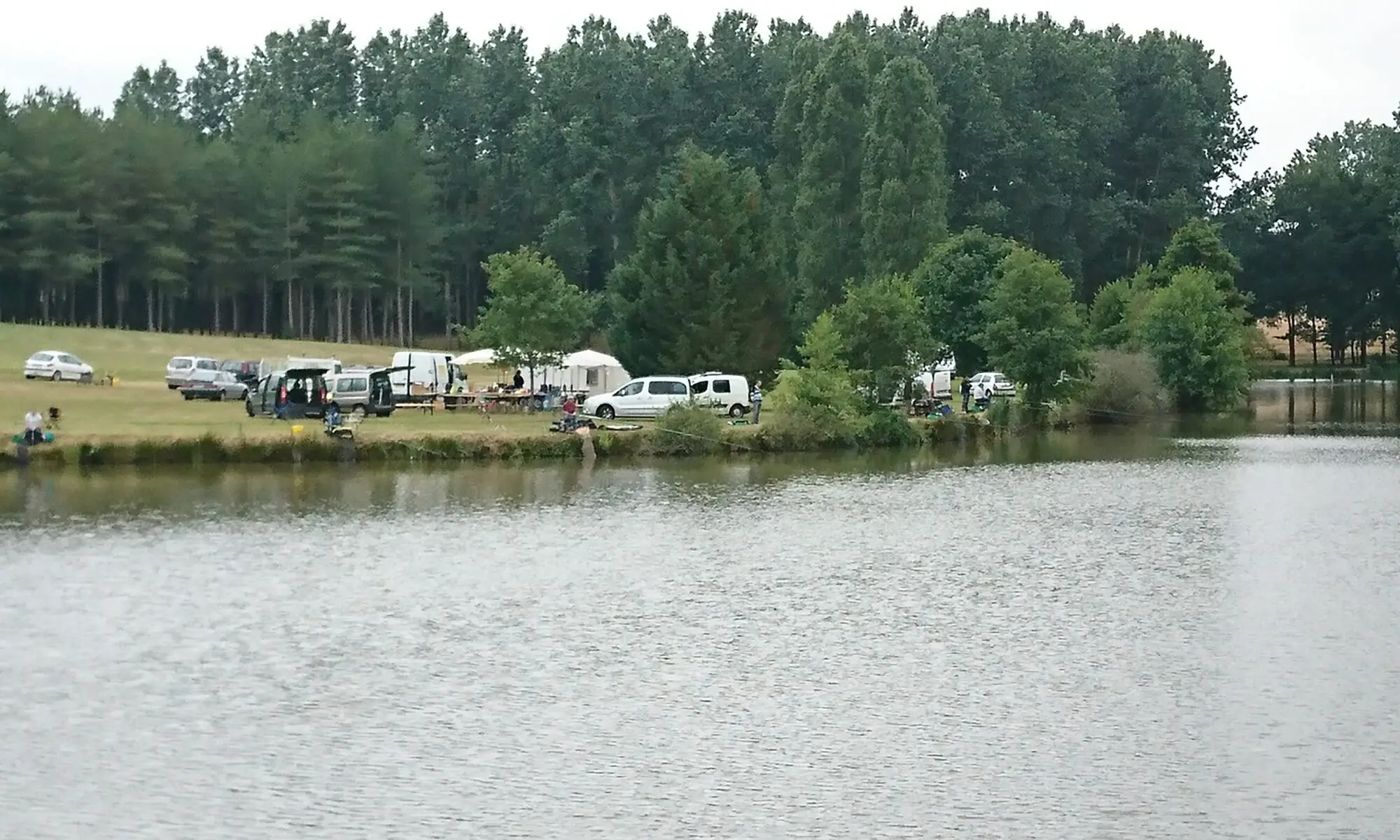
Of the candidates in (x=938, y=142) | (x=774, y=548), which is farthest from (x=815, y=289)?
(x=774, y=548)

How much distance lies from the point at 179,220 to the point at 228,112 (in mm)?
51198

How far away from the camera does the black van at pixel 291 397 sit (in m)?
64.0

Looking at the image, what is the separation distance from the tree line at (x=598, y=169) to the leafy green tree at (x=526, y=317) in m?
25.6

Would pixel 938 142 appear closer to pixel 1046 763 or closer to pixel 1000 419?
pixel 1000 419

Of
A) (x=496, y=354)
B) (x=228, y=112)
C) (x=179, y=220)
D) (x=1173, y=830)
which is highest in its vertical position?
(x=228, y=112)

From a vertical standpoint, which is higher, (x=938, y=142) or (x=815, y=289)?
(x=938, y=142)

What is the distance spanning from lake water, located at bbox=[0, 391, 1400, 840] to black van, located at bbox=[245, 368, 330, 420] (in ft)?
45.4

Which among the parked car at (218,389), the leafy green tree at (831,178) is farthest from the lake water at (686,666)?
the leafy green tree at (831,178)

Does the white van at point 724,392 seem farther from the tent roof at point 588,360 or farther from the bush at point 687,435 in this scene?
the bush at point 687,435

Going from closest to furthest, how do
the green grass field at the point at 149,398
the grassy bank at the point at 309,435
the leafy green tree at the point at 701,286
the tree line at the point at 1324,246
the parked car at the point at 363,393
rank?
the grassy bank at the point at 309,435 → the green grass field at the point at 149,398 → the parked car at the point at 363,393 → the leafy green tree at the point at 701,286 → the tree line at the point at 1324,246

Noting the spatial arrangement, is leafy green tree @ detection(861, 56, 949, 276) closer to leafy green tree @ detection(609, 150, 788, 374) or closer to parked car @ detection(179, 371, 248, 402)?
leafy green tree @ detection(609, 150, 788, 374)

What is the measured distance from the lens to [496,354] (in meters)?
74.9

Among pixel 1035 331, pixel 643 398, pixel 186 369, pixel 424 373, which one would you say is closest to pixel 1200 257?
pixel 1035 331

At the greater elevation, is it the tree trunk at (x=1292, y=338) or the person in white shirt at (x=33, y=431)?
the tree trunk at (x=1292, y=338)
